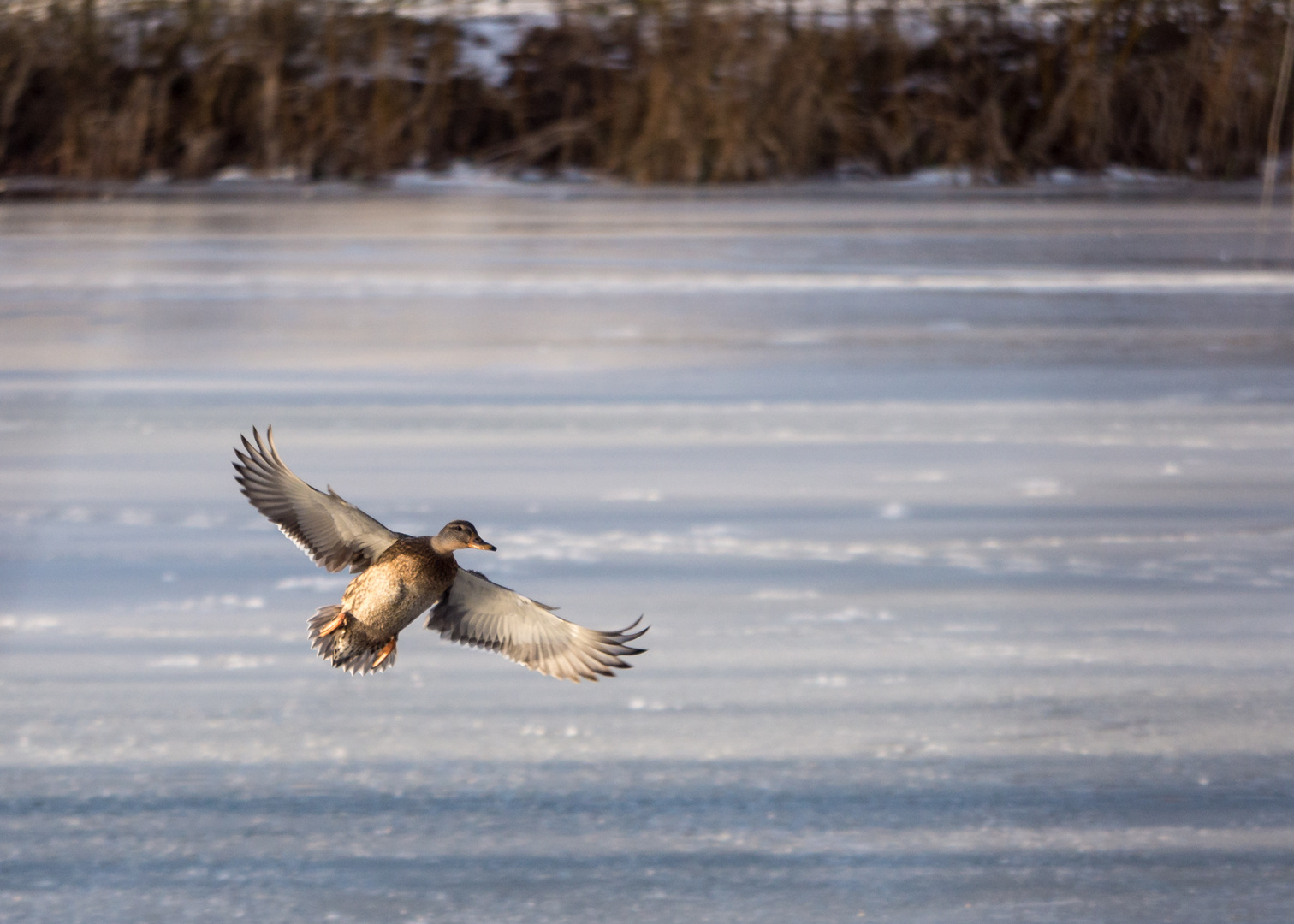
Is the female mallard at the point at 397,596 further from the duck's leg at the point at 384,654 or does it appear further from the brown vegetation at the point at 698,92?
the brown vegetation at the point at 698,92

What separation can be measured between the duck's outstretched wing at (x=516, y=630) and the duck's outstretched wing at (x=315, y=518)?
0.06 meters

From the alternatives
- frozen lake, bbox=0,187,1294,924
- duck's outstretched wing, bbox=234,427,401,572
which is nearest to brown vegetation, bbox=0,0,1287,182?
frozen lake, bbox=0,187,1294,924

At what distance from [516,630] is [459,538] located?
3.9 inches

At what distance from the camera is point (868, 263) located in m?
6.35

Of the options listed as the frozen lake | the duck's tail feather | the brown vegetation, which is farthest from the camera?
the brown vegetation

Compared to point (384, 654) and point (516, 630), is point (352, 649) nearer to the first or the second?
point (384, 654)

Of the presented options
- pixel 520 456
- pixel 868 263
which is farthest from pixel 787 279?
pixel 520 456

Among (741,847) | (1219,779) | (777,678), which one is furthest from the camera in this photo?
(777,678)

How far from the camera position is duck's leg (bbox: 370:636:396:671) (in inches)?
42.9

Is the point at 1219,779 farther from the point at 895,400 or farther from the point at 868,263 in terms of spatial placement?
the point at 868,263

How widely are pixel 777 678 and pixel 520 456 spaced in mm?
1289

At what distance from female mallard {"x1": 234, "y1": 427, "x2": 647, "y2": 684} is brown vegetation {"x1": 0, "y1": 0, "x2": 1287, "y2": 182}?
839 cm

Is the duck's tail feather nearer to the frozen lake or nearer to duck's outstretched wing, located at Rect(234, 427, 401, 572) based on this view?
duck's outstretched wing, located at Rect(234, 427, 401, 572)

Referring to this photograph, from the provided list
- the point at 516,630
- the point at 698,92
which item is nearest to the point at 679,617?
the point at 516,630
